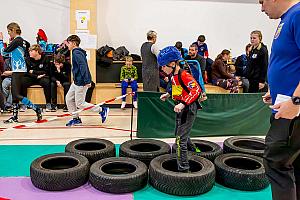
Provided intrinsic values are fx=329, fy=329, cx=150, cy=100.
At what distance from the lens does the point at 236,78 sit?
8188 mm

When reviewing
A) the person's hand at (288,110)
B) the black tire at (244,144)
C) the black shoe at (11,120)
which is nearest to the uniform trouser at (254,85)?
the black tire at (244,144)

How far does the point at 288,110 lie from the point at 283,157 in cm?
34

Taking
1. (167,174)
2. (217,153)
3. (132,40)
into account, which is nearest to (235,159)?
(217,153)

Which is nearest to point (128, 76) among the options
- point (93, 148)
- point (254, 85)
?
point (254, 85)

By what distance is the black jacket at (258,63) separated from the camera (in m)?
6.07

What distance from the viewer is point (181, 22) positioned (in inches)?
368

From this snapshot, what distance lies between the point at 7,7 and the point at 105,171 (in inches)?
262

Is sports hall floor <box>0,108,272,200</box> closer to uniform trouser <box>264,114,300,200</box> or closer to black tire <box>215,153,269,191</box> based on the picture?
black tire <box>215,153,269,191</box>

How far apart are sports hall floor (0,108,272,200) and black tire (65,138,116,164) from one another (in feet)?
1.50

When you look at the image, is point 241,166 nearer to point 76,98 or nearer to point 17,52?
point 76,98

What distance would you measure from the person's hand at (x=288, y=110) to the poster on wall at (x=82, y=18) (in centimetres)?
658

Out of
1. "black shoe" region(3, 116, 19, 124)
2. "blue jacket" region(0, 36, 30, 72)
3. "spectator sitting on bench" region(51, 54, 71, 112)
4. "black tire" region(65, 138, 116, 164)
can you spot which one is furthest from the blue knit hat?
"spectator sitting on bench" region(51, 54, 71, 112)

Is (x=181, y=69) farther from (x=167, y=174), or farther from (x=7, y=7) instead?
(x=7, y=7)

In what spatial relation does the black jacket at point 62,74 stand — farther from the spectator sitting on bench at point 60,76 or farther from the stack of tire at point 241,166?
the stack of tire at point 241,166
